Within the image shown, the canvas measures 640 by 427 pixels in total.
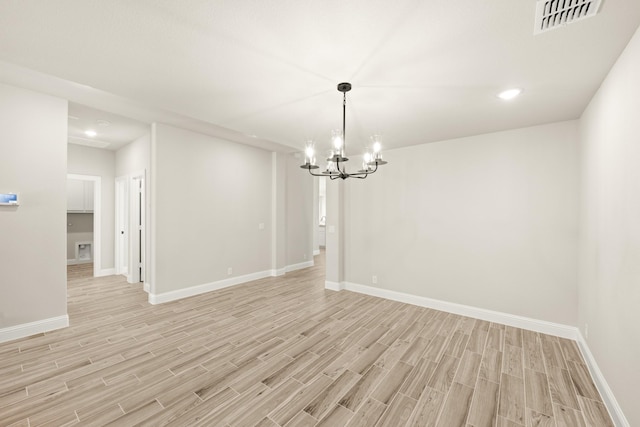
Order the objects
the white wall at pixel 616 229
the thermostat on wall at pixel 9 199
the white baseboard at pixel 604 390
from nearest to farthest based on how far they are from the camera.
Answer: the white wall at pixel 616 229
the white baseboard at pixel 604 390
the thermostat on wall at pixel 9 199

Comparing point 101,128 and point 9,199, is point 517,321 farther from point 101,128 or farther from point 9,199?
point 101,128

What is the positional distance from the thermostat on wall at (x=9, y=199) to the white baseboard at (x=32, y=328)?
1412mm

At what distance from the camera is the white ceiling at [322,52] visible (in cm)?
165

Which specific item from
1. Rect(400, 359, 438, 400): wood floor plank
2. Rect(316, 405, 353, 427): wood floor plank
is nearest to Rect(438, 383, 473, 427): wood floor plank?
Rect(400, 359, 438, 400): wood floor plank

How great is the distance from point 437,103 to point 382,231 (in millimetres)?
2549

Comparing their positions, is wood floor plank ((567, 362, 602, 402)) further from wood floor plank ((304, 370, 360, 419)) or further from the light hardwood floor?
wood floor plank ((304, 370, 360, 419))

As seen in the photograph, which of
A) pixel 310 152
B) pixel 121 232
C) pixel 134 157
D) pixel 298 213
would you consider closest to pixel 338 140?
pixel 310 152

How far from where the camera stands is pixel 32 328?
127 inches

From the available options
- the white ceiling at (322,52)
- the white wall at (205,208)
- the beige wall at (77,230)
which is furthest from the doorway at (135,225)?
the white ceiling at (322,52)

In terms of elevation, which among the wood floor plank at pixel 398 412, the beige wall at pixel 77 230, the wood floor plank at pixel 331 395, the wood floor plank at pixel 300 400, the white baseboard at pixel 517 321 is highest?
the beige wall at pixel 77 230

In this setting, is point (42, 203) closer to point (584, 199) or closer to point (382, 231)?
point (382, 231)

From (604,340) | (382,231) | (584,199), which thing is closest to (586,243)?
(584,199)

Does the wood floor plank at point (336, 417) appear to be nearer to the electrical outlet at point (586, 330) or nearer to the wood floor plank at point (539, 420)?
the wood floor plank at point (539, 420)

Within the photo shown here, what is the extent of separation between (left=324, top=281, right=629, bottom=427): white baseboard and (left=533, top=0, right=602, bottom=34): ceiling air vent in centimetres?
266
